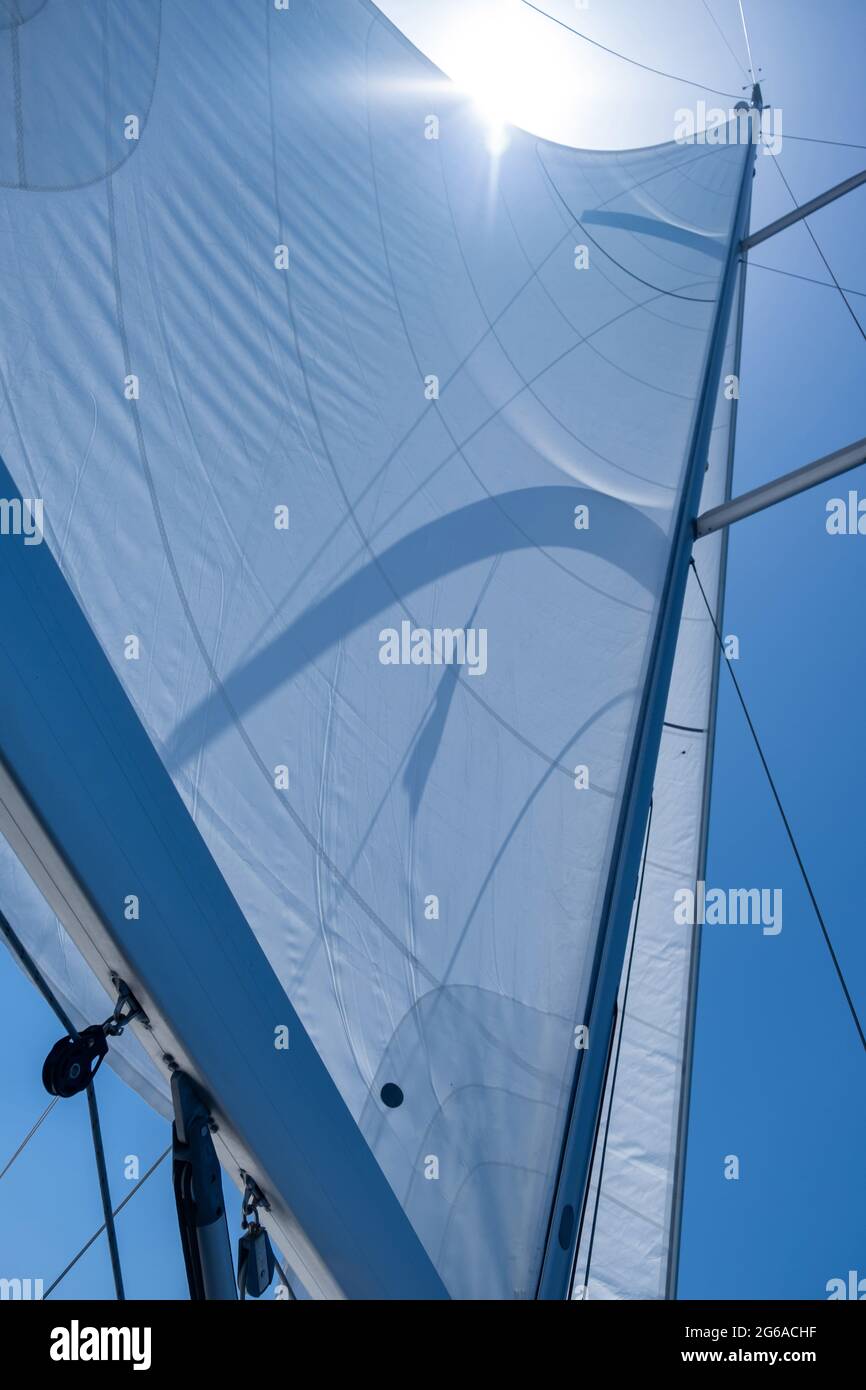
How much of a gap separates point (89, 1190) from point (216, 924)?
2.46 m

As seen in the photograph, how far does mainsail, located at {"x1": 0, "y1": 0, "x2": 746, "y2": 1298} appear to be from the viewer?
1.19 m

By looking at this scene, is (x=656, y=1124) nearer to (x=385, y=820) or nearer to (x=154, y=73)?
(x=385, y=820)

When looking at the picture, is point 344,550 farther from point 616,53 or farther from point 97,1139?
point 616,53

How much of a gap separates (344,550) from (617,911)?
883 mm

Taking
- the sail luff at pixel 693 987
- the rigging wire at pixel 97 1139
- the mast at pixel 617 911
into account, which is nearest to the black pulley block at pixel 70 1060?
the rigging wire at pixel 97 1139

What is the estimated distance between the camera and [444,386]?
2.15 m

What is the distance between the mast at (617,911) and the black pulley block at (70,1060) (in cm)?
83

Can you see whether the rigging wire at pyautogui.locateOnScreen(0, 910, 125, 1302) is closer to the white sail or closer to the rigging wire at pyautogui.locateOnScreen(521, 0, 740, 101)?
the white sail

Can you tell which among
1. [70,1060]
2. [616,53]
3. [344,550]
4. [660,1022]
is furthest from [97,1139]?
[616,53]

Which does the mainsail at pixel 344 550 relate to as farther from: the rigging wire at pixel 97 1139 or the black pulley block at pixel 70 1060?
the rigging wire at pixel 97 1139

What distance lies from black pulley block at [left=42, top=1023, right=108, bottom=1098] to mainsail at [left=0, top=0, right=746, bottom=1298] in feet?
0.69

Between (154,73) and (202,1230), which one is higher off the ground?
(154,73)

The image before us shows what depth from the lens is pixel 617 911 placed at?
184cm
